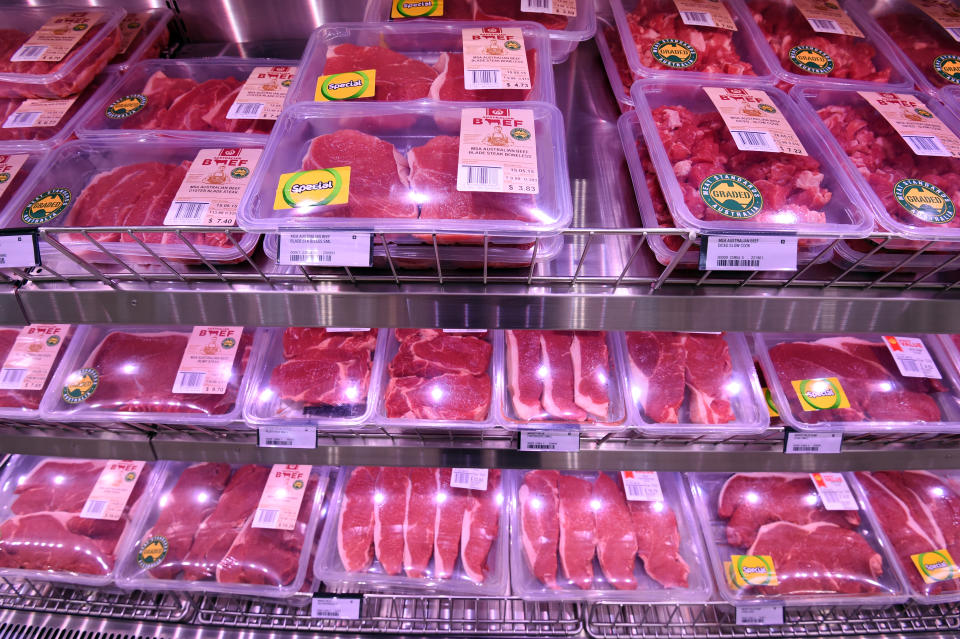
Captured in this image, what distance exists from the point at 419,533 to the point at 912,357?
1559 millimetres

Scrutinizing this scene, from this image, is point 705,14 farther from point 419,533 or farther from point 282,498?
point 282,498

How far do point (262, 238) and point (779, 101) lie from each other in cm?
137

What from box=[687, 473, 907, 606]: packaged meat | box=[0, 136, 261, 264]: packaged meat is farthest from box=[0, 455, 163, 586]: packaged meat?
box=[687, 473, 907, 606]: packaged meat

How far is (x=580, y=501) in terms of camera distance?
5.57ft

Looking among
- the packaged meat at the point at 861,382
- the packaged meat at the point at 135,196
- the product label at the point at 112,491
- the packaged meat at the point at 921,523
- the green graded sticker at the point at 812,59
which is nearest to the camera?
the packaged meat at the point at 135,196

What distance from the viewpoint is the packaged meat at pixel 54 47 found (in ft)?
4.98

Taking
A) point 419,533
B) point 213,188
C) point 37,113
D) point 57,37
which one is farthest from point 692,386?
point 57,37

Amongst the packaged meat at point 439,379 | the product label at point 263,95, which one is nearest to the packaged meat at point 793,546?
the packaged meat at point 439,379

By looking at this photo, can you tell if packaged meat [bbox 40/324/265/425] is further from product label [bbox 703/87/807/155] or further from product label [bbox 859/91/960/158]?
product label [bbox 859/91/960/158]

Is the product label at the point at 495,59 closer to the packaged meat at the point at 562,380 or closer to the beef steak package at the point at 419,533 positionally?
the packaged meat at the point at 562,380

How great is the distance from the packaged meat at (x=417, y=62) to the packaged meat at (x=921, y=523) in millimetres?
1681

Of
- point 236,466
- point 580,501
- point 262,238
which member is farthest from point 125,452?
point 580,501

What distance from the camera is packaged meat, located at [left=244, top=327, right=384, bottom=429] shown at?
142 cm

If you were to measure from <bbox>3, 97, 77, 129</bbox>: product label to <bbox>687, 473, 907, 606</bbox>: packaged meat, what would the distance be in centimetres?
230
